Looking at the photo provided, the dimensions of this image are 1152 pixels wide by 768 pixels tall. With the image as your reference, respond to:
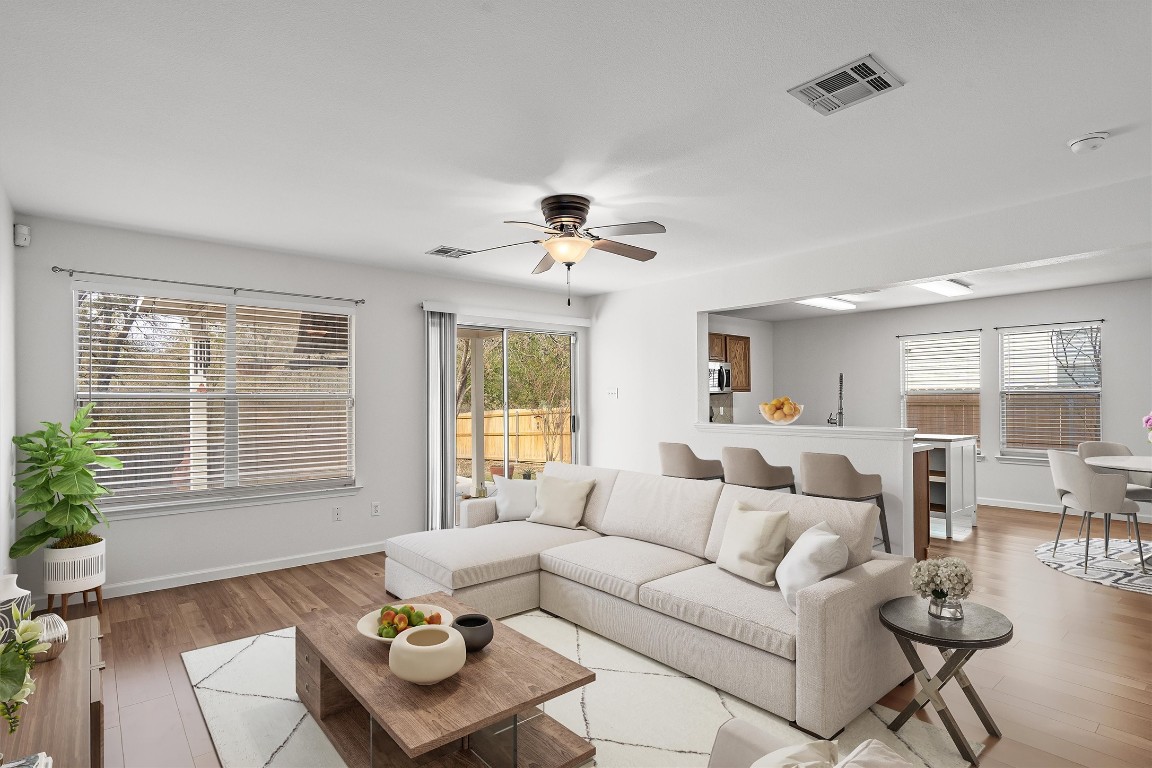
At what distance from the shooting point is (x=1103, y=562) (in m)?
5.07

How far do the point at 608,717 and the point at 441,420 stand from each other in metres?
3.69

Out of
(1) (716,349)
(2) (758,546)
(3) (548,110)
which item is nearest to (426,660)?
(2) (758,546)

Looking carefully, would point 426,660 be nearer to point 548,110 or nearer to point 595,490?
point 548,110

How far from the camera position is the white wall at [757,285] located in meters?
3.71

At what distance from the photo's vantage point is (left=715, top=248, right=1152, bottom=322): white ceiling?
559 centimetres

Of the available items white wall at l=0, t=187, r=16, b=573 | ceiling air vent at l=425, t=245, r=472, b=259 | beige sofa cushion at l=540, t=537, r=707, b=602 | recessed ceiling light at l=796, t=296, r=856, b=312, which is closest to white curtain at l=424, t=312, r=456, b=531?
ceiling air vent at l=425, t=245, r=472, b=259

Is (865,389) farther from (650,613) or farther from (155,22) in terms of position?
(155,22)

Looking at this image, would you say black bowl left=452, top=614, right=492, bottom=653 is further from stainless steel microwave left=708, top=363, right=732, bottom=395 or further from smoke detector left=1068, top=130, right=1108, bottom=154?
stainless steel microwave left=708, top=363, right=732, bottom=395

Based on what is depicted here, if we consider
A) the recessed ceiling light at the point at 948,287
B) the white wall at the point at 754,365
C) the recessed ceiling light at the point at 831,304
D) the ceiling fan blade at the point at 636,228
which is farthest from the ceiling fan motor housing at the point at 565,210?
the white wall at the point at 754,365

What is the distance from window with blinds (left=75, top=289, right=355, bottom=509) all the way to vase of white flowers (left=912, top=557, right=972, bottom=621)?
14.7 feet

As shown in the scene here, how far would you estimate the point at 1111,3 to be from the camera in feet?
6.41

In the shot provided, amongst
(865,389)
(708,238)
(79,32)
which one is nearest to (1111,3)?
(708,238)

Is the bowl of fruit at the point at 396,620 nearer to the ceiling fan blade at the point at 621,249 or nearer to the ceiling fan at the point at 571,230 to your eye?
the ceiling fan at the point at 571,230

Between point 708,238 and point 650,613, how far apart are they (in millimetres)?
2786
